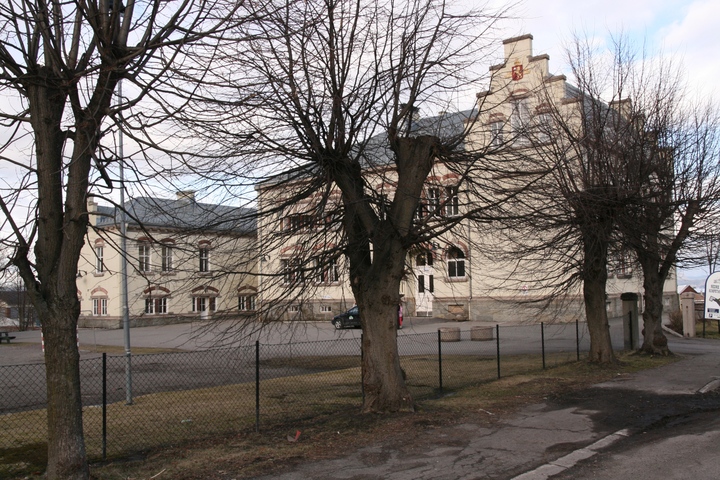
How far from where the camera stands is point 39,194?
6156 millimetres

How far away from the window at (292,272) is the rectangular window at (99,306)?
42.6 metres

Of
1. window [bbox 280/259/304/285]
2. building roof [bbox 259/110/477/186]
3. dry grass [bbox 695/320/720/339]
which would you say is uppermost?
building roof [bbox 259/110/477/186]

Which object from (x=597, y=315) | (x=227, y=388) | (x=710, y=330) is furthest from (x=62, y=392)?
(x=710, y=330)

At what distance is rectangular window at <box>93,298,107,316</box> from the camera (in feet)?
157

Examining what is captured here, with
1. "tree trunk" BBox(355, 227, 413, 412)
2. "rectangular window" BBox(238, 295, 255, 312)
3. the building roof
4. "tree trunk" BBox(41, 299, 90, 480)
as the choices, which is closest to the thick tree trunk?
the building roof

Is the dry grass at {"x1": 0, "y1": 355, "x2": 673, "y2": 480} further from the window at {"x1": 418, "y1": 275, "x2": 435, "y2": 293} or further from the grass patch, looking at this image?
the grass patch

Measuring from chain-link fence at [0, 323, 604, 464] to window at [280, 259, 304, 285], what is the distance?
1158 millimetres

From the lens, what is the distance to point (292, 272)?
29.7 ft

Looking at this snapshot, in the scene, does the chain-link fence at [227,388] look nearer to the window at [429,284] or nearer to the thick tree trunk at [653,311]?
the window at [429,284]

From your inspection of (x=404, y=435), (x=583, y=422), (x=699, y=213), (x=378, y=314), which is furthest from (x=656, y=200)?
(x=404, y=435)

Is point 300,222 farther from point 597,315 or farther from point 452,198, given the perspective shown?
point 597,315

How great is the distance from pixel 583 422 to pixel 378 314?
11.4 feet

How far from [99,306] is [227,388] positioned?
38.2 metres

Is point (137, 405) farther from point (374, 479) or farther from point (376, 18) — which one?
point (376, 18)
